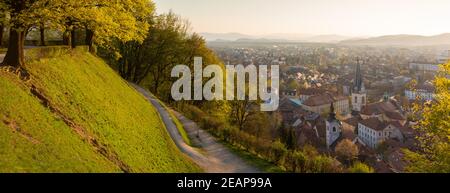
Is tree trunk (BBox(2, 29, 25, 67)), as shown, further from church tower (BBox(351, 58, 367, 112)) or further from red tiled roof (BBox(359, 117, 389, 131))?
church tower (BBox(351, 58, 367, 112))

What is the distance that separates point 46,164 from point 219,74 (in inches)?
1329

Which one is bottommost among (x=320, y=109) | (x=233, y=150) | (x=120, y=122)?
(x=320, y=109)

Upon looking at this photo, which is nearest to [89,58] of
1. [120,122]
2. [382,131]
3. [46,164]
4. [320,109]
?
[120,122]

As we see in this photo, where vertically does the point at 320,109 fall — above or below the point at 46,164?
below

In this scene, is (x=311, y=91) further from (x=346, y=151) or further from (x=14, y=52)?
(x=14, y=52)

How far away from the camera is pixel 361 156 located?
5400 cm

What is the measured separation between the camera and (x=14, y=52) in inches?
595

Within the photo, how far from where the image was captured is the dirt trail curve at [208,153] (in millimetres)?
20109

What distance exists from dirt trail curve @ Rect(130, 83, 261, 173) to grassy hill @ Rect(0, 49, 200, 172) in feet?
5.79

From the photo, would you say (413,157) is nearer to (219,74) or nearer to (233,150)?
(233,150)

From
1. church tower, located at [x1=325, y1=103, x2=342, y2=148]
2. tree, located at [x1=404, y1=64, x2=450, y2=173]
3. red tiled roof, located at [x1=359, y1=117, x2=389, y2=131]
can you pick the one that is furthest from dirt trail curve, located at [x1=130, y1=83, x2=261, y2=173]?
red tiled roof, located at [x1=359, y1=117, x2=389, y2=131]

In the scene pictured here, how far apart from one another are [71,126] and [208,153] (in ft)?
34.2

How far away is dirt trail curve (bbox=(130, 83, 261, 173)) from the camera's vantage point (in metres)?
20.1

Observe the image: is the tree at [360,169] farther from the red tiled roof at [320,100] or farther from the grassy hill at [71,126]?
the red tiled roof at [320,100]
